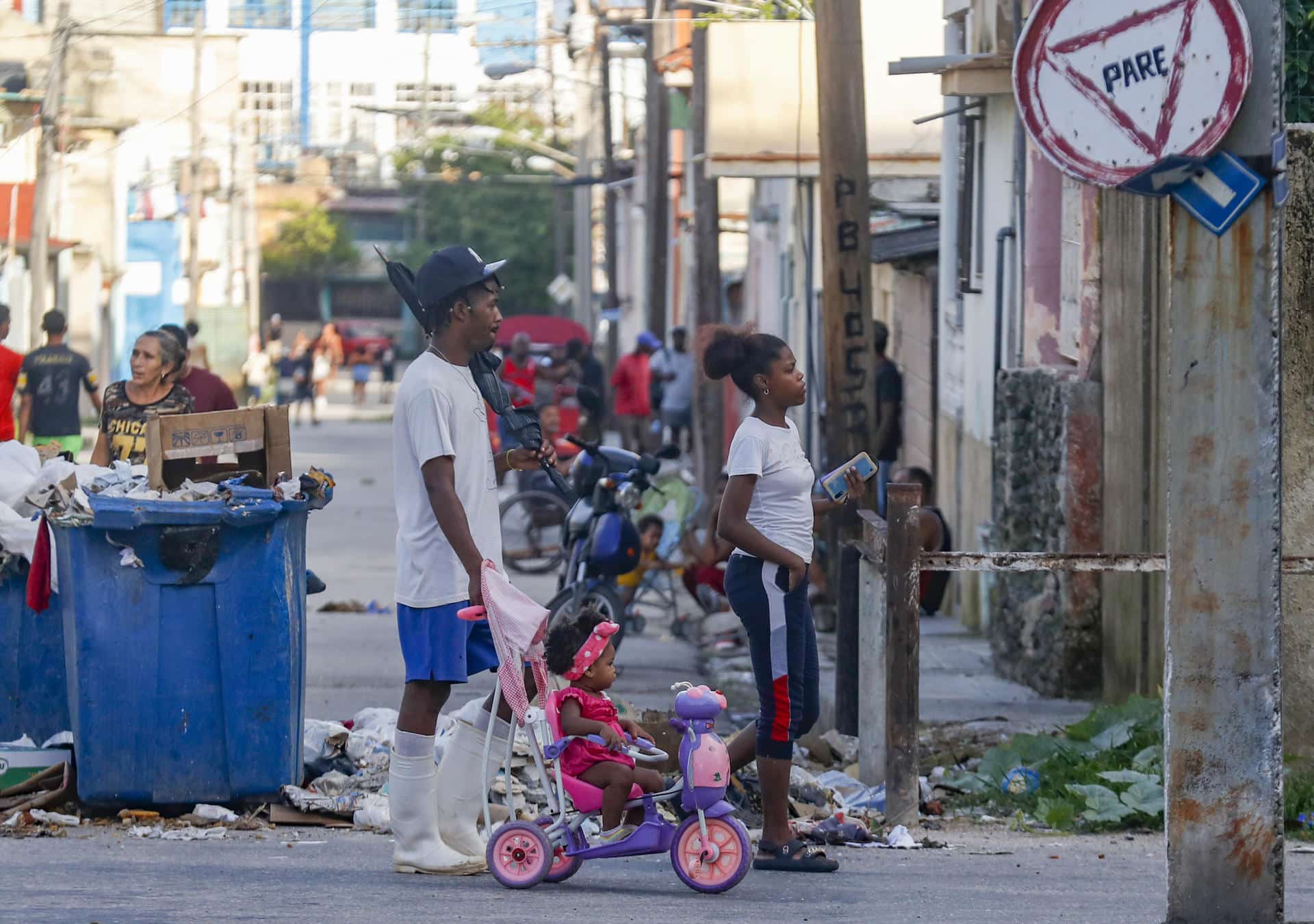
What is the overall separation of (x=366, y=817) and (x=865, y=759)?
1.93m

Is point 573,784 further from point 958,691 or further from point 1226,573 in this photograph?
point 958,691

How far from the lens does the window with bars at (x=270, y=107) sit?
5838 cm

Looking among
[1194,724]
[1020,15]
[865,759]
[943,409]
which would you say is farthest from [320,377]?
[1194,724]

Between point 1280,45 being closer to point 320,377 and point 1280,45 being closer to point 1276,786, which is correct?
point 1276,786

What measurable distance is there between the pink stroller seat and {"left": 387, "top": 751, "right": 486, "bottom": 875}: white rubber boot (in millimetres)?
426

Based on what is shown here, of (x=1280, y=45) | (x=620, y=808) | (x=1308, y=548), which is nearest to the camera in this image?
(x=1280, y=45)

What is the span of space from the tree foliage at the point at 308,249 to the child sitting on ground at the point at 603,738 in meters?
65.8

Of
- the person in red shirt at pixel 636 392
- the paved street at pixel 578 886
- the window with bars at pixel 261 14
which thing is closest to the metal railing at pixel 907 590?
the paved street at pixel 578 886

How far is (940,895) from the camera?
5.48 meters

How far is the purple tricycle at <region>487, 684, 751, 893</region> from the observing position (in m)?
5.29

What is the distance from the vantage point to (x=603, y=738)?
5.27m

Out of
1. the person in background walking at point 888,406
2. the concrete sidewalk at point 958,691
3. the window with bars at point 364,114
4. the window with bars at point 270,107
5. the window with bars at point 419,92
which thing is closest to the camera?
the concrete sidewalk at point 958,691

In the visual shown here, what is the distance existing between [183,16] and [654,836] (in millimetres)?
37042

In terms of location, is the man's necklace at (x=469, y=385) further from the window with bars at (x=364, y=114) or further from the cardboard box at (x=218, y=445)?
the window with bars at (x=364, y=114)
